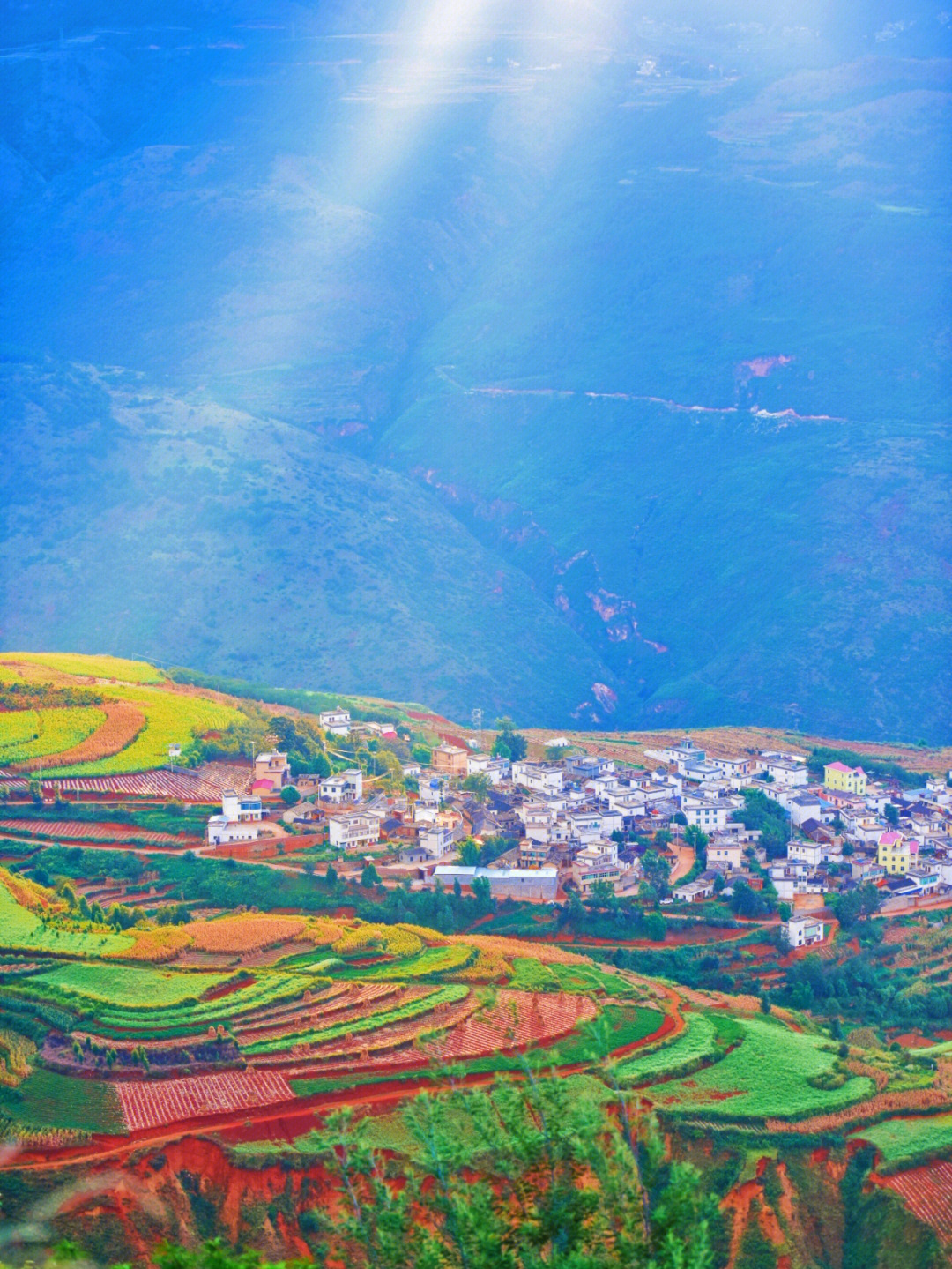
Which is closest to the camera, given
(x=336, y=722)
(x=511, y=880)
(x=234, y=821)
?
(x=511, y=880)

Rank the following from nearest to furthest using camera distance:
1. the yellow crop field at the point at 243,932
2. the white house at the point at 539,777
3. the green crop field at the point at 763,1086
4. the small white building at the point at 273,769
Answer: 1. the green crop field at the point at 763,1086
2. the yellow crop field at the point at 243,932
3. the small white building at the point at 273,769
4. the white house at the point at 539,777

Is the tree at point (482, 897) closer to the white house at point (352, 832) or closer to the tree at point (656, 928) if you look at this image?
the tree at point (656, 928)

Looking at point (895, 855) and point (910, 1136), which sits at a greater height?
point (910, 1136)

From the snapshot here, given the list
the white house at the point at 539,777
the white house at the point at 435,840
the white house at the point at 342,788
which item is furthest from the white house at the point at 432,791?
the white house at the point at 435,840

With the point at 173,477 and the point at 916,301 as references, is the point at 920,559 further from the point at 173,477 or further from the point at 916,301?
the point at 173,477

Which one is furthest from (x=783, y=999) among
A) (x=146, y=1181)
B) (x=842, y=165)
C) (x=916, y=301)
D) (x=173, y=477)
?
(x=842, y=165)

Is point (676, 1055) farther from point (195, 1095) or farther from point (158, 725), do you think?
point (158, 725)

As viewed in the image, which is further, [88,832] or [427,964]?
[88,832]

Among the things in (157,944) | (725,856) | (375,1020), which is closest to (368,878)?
(157,944)
